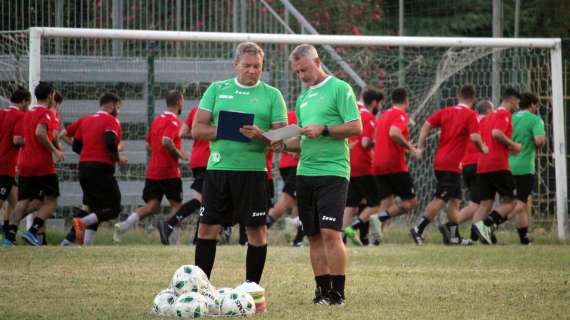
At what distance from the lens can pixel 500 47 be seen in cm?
1817

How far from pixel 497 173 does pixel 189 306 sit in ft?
32.1

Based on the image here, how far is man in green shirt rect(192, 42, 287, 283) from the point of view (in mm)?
9164

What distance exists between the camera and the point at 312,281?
1112 centimetres

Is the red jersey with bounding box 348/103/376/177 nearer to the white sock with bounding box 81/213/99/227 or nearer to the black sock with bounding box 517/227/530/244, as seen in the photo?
the black sock with bounding box 517/227/530/244

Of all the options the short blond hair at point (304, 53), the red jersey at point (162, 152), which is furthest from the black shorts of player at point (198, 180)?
the short blond hair at point (304, 53)

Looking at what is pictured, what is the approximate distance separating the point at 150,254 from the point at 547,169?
8.82 meters

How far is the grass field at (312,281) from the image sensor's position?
872cm

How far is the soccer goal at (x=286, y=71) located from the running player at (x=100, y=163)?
1116 millimetres

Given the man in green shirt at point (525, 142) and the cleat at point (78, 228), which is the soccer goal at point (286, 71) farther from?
the cleat at point (78, 228)

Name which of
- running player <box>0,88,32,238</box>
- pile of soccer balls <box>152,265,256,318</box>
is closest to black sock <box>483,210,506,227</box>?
running player <box>0,88,32,238</box>

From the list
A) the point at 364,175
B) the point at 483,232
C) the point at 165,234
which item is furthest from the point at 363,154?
the point at 165,234

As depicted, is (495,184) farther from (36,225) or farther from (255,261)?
(255,261)

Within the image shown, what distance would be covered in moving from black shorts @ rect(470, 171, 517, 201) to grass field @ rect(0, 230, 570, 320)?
1.46 m

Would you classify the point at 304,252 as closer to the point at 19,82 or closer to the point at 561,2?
the point at 19,82
